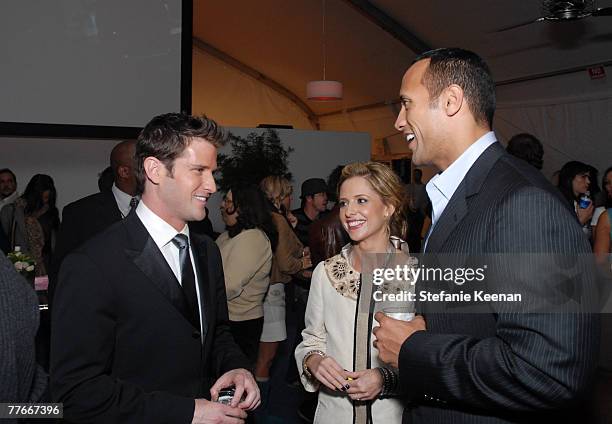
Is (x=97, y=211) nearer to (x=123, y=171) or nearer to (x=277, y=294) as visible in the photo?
(x=123, y=171)

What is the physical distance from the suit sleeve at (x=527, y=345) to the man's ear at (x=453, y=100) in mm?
315

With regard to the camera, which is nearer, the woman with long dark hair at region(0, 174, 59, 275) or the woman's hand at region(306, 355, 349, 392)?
the woman's hand at region(306, 355, 349, 392)

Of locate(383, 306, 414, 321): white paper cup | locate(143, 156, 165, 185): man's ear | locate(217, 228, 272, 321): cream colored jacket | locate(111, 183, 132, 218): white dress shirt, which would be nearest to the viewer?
locate(143, 156, 165, 185): man's ear

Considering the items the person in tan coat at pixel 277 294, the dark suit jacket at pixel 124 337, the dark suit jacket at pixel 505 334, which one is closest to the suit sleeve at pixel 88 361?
the dark suit jacket at pixel 124 337

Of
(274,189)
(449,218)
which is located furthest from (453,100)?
(274,189)

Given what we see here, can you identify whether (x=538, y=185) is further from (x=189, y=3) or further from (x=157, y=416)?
(x=189, y=3)

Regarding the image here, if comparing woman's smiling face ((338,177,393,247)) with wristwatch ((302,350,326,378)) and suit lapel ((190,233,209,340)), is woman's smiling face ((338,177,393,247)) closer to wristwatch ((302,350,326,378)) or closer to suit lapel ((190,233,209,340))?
wristwatch ((302,350,326,378))

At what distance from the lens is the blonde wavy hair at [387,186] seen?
2.32 meters

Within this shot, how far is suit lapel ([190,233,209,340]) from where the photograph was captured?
1780 mm

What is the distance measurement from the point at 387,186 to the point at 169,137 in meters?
0.96

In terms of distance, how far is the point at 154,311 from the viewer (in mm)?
1601

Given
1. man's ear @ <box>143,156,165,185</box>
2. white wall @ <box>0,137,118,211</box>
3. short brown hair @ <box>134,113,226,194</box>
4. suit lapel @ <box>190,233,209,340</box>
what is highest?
white wall @ <box>0,137,118,211</box>

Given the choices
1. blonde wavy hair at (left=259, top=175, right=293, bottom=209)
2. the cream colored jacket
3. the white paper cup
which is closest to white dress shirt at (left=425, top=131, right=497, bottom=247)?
the white paper cup

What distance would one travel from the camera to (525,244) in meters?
1.16
